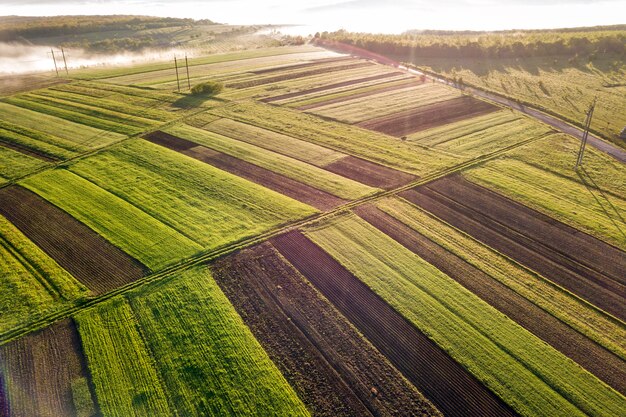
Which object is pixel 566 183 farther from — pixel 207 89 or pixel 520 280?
pixel 207 89

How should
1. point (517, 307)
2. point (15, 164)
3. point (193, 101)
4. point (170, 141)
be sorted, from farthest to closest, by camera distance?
point (193, 101) < point (170, 141) < point (15, 164) < point (517, 307)

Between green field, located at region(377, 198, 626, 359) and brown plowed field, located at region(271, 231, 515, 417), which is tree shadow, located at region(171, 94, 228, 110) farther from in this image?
brown plowed field, located at region(271, 231, 515, 417)

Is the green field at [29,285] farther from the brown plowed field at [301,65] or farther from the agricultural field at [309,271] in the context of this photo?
the brown plowed field at [301,65]

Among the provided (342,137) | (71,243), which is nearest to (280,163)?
(342,137)

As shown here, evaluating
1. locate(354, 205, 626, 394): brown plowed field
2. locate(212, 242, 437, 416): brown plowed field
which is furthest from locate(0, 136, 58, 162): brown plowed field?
locate(354, 205, 626, 394): brown plowed field

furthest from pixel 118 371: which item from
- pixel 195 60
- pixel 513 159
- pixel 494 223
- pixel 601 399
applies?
pixel 195 60

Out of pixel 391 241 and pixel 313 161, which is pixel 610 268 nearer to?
pixel 391 241
